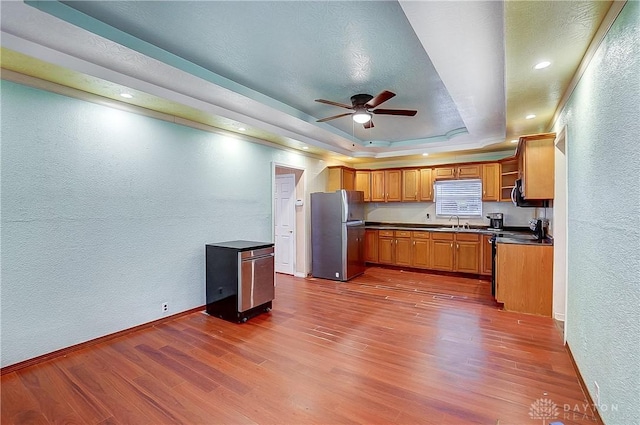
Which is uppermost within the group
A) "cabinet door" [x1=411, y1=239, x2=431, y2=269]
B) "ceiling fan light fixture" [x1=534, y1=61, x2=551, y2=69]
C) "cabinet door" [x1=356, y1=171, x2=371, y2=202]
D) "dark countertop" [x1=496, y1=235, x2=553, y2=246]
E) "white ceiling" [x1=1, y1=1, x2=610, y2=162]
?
"white ceiling" [x1=1, y1=1, x2=610, y2=162]

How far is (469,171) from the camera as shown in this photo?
6105 millimetres

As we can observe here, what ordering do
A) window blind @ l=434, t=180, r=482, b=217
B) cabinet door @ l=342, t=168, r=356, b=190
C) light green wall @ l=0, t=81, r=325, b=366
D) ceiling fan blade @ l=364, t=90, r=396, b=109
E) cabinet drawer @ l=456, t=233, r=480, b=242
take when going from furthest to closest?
cabinet door @ l=342, t=168, r=356, b=190 < window blind @ l=434, t=180, r=482, b=217 < cabinet drawer @ l=456, t=233, r=480, b=242 < ceiling fan blade @ l=364, t=90, r=396, b=109 < light green wall @ l=0, t=81, r=325, b=366

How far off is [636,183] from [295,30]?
91.6 inches

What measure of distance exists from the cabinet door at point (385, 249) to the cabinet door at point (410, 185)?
1.01 metres

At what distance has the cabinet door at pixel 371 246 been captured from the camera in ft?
22.4

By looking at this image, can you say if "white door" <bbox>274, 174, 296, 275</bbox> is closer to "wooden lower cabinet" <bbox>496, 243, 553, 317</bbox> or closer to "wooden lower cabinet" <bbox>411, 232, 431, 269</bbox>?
"wooden lower cabinet" <bbox>411, 232, 431, 269</bbox>

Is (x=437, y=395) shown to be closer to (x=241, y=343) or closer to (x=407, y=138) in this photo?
(x=241, y=343)

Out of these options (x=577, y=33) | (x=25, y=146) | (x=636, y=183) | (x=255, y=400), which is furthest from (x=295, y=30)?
(x=255, y=400)

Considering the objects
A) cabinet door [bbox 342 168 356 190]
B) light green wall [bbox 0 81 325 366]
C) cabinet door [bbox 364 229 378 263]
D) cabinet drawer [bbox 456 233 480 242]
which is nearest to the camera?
light green wall [bbox 0 81 325 366]

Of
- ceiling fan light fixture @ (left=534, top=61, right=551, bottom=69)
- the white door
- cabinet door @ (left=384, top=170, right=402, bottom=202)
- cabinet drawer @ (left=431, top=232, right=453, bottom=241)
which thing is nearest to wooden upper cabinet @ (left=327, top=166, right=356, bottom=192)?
cabinet door @ (left=384, top=170, right=402, bottom=202)

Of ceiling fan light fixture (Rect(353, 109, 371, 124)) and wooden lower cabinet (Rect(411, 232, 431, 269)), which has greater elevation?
ceiling fan light fixture (Rect(353, 109, 371, 124))

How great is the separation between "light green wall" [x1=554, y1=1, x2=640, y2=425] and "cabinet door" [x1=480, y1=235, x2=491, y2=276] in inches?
124

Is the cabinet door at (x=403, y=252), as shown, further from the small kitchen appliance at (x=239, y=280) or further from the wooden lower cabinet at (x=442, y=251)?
the small kitchen appliance at (x=239, y=280)

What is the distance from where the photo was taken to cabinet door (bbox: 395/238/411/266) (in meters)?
6.41
